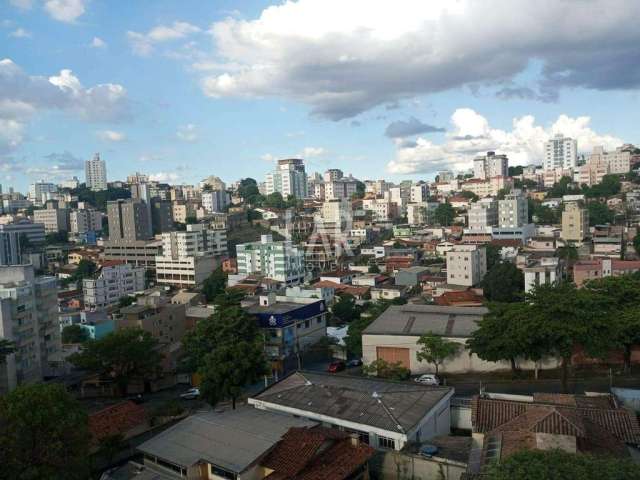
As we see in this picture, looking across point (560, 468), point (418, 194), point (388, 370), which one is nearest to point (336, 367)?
point (388, 370)

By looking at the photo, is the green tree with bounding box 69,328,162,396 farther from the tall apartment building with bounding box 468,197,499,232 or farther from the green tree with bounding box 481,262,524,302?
the tall apartment building with bounding box 468,197,499,232

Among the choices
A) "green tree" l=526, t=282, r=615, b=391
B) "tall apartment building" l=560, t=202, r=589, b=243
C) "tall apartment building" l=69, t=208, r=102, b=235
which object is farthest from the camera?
"tall apartment building" l=69, t=208, r=102, b=235

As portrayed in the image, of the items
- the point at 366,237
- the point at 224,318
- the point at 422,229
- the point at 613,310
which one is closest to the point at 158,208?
the point at 366,237

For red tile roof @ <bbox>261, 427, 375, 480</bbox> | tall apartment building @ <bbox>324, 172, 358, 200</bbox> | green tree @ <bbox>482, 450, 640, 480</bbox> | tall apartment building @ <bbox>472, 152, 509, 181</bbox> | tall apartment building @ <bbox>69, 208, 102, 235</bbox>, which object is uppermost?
tall apartment building @ <bbox>472, 152, 509, 181</bbox>

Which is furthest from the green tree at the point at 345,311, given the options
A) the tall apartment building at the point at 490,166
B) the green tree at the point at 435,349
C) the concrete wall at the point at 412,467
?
the tall apartment building at the point at 490,166

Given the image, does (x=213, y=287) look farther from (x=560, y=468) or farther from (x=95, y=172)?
(x=95, y=172)

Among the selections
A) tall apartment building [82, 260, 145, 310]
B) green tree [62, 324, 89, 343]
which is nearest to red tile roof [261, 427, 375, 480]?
green tree [62, 324, 89, 343]
